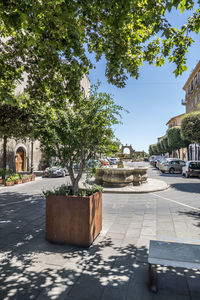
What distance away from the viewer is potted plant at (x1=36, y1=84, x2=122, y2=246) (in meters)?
3.94

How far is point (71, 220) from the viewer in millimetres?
3961

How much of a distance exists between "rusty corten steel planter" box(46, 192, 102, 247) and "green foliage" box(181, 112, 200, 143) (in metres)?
16.2

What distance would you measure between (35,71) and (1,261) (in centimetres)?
628

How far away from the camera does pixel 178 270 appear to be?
3.09 metres

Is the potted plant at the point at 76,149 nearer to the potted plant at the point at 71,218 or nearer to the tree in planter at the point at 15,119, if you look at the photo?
the potted plant at the point at 71,218

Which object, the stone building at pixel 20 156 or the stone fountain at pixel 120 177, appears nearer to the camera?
the stone fountain at pixel 120 177

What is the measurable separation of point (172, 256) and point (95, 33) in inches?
216

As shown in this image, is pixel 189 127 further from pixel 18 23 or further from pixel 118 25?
pixel 18 23

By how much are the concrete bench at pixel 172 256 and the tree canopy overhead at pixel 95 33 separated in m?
3.45

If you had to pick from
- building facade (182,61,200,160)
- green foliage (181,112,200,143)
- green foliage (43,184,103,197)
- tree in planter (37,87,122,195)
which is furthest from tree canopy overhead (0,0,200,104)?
building facade (182,61,200,160)

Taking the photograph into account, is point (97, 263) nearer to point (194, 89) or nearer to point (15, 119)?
point (15, 119)

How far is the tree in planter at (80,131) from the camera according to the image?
425cm

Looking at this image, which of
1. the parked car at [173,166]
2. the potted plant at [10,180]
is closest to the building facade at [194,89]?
the parked car at [173,166]

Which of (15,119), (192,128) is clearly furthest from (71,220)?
(192,128)
